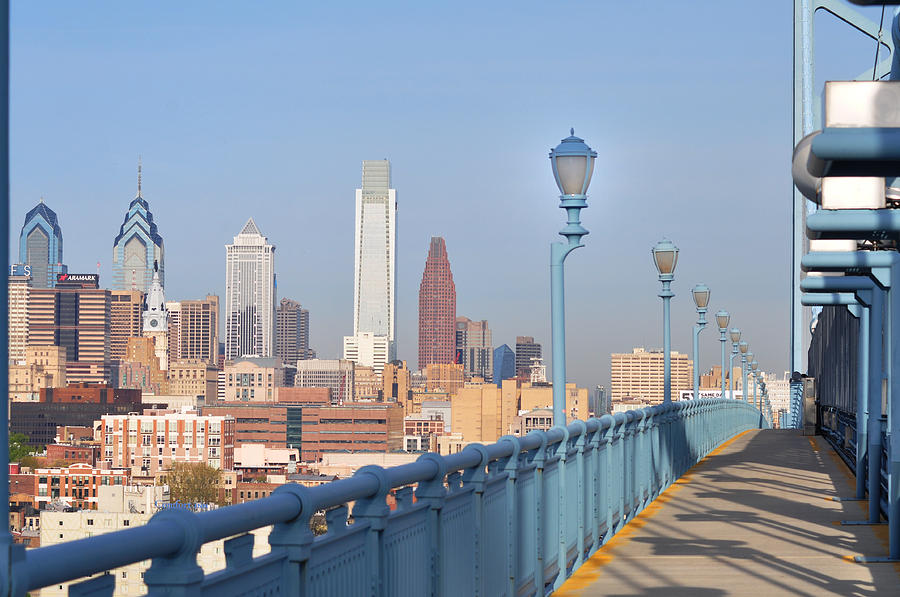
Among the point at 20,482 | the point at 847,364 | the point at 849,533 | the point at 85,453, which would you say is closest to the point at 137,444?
the point at 85,453

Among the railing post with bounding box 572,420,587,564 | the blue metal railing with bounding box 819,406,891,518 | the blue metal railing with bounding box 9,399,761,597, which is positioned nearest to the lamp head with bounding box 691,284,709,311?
the blue metal railing with bounding box 819,406,891,518

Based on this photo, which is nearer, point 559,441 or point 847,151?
point 847,151

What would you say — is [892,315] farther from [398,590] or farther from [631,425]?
[398,590]

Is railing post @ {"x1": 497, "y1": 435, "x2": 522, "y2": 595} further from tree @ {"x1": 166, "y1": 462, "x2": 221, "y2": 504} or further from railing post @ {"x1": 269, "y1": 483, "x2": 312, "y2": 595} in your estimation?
tree @ {"x1": 166, "y1": 462, "x2": 221, "y2": 504}

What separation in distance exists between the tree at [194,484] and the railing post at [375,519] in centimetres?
12000

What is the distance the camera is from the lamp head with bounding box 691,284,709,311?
34.4 meters

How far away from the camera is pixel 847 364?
28172mm

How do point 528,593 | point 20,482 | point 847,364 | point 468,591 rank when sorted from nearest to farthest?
1. point 468,591
2. point 528,593
3. point 847,364
4. point 20,482

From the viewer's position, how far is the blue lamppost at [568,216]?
12.6m

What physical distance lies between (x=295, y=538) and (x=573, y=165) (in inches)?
337

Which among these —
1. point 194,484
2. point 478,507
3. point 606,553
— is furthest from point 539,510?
point 194,484

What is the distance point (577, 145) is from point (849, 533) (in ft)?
15.4

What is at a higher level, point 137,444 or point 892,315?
point 892,315

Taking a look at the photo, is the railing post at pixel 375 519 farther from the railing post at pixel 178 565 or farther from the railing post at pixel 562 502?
the railing post at pixel 562 502
